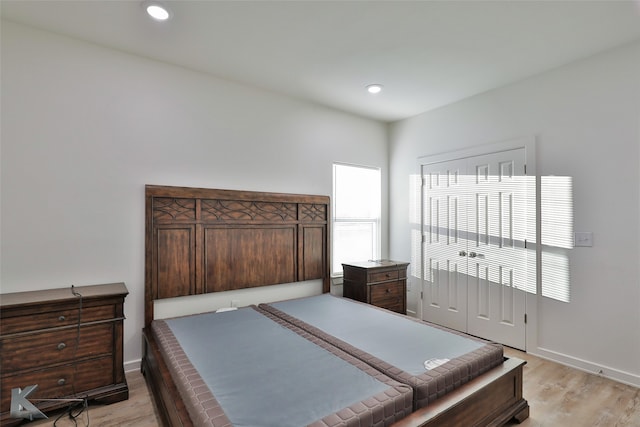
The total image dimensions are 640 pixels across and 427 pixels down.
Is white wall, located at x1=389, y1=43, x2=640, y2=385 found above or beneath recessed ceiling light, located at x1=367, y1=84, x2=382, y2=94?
beneath

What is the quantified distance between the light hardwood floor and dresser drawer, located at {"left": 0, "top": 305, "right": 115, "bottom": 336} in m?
0.59

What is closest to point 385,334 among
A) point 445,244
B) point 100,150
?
point 445,244

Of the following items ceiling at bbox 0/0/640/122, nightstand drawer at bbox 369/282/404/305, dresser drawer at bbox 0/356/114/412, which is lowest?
dresser drawer at bbox 0/356/114/412

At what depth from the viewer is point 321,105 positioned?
3.93 metres

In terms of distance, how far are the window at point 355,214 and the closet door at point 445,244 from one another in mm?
670

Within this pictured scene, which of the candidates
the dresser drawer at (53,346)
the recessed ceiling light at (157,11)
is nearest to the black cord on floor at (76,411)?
the dresser drawer at (53,346)

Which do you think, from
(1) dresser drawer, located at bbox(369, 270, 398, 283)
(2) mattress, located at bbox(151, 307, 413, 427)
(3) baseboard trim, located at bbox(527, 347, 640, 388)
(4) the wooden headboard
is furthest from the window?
(3) baseboard trim, located at bbox(527, 347, 640, 388)

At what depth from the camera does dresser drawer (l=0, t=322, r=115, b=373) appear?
6.50 ft

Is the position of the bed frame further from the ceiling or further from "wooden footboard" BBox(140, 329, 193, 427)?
the ceiling

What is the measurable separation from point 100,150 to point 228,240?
1286 mm

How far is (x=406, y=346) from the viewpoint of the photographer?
2.14 metres

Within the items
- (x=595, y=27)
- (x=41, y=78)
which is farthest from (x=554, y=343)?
(x=41, y=78)

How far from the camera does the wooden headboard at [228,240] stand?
2850mm

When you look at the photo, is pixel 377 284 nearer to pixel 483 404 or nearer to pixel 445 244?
pixel 445 244
